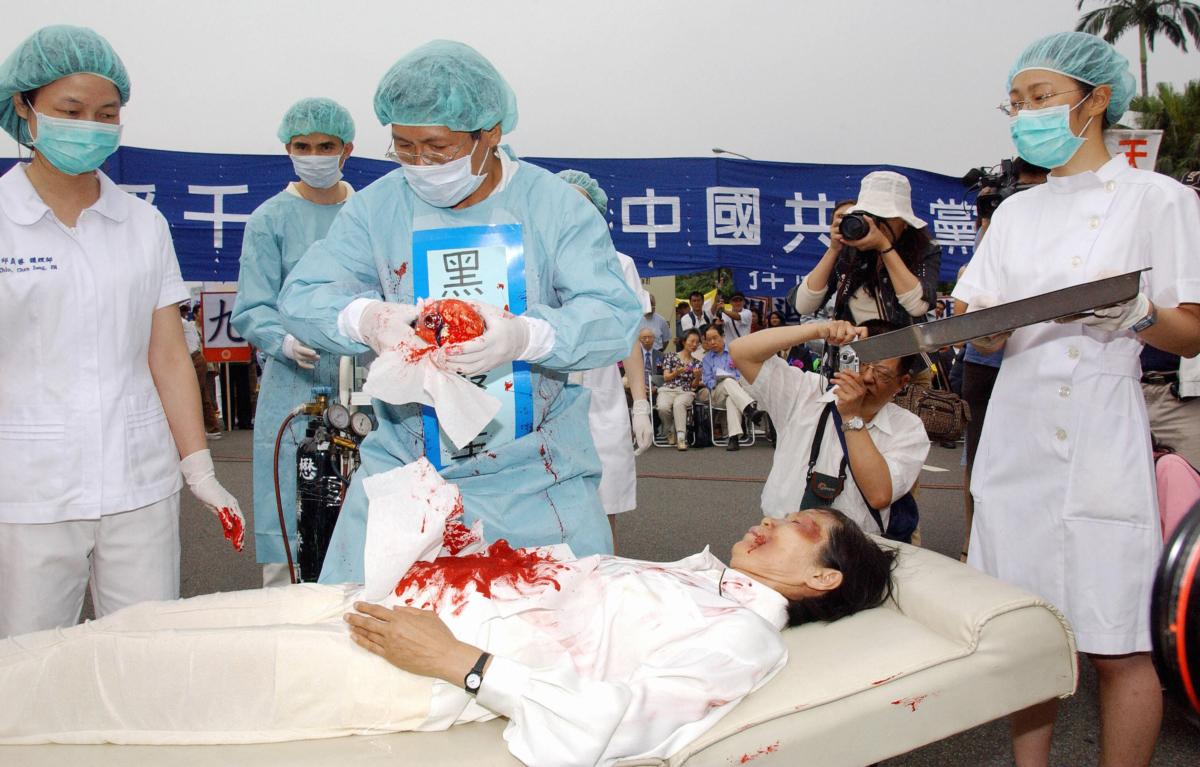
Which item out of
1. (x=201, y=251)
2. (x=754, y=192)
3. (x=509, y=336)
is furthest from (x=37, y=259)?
(x=754, y=192)

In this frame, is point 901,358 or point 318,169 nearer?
point 901,358

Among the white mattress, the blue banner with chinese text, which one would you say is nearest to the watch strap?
the white mattress

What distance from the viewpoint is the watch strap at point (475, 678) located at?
1.60 metres

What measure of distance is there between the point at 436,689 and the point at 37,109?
1625 mm

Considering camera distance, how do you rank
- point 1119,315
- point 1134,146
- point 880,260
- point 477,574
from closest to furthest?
point 1119,315, point 477,574, point 880,260, point 1134,146

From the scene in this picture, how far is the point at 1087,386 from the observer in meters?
2.02

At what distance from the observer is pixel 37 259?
1.98 metres

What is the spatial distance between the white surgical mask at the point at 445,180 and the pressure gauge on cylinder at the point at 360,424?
136cm

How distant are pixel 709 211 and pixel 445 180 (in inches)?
217

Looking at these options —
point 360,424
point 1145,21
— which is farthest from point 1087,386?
point 1145,21

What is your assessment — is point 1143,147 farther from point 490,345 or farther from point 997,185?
point 490,345

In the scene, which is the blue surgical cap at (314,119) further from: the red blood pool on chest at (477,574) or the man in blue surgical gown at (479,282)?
the red blood pool on chest at (477,574)

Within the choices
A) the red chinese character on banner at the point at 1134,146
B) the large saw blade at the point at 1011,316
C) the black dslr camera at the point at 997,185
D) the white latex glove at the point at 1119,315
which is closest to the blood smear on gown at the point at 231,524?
the large saw blade at the point at 1011,316

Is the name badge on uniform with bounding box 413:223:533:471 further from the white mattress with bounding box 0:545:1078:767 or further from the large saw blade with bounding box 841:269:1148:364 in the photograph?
the large saw blade with bounding box 841:269:1148:364
